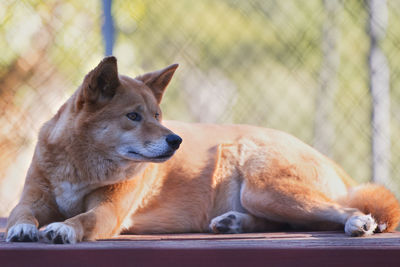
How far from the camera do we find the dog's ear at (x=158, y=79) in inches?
108

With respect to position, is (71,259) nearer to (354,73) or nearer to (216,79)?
(216,79)

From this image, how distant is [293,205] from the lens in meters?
2.50

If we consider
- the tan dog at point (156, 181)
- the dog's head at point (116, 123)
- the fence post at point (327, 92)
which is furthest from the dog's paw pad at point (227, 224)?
the fence post at point (327, 92)

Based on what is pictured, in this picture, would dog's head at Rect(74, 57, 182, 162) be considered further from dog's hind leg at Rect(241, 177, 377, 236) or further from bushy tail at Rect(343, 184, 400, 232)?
bushy tail at Rect(343, 184, 400, 232)

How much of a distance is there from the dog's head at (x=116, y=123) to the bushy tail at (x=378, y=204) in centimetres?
100

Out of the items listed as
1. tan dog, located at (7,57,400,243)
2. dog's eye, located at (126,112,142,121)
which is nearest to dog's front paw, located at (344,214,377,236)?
tan dog, located at (7,57,400,243)

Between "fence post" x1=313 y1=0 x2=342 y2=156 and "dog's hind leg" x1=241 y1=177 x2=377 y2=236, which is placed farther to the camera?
"fence post" x1=313 y1=0 x2=342 y2=156

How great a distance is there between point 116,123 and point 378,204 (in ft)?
4.51

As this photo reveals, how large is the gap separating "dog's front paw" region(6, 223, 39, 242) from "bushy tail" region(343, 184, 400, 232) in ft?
5.18

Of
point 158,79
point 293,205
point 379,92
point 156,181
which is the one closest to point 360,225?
point 293,205

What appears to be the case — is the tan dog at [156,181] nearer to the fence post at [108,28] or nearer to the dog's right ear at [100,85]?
the dog's right ear at [100,85]

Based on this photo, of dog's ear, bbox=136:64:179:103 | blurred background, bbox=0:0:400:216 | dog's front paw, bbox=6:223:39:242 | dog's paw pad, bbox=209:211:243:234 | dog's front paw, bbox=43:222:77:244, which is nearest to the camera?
dog's front paw, bbox=43:222:77:244

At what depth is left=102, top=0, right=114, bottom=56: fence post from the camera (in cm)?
342

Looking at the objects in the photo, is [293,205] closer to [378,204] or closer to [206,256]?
[378,204]
